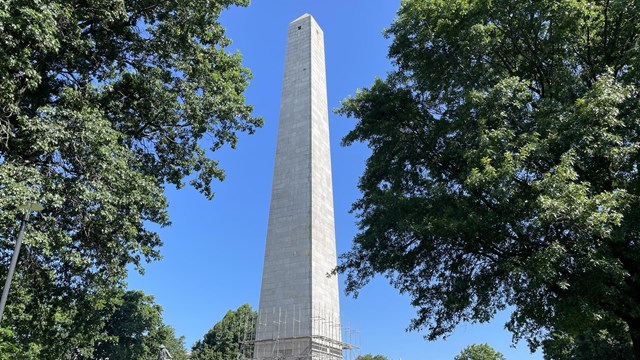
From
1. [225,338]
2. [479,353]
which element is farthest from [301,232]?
[479,353]

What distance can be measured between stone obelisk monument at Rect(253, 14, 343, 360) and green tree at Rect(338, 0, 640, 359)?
244 inches

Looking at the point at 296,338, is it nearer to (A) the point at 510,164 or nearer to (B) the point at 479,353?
(A) the point at 510,164

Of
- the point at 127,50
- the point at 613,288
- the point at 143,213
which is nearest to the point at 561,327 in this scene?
the point at 613,288

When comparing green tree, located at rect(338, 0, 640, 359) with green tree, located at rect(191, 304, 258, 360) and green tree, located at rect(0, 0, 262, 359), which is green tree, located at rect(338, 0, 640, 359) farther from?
green tree, located at rect(191, 304, 258, 360)

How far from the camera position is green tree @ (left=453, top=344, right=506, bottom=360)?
164ft

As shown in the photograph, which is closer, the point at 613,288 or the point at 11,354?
the point at 613,288

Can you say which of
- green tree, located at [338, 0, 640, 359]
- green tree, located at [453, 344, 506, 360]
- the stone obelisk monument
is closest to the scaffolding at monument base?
the stone obelisk monument

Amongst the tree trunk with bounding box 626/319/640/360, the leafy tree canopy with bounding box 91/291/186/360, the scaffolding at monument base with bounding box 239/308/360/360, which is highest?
the leafy tree canopy with bounding box 91/291/186/360

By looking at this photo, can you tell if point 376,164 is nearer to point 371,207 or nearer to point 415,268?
point 371,207

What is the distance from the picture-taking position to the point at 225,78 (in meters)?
16.0

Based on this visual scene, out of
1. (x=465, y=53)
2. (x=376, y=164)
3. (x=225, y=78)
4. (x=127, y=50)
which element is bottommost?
(x=376, y=164)

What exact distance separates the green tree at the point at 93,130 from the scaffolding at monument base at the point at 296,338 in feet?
24.8

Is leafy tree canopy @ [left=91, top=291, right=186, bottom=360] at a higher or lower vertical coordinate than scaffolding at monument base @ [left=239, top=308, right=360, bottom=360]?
higher

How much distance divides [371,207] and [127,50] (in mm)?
8958
